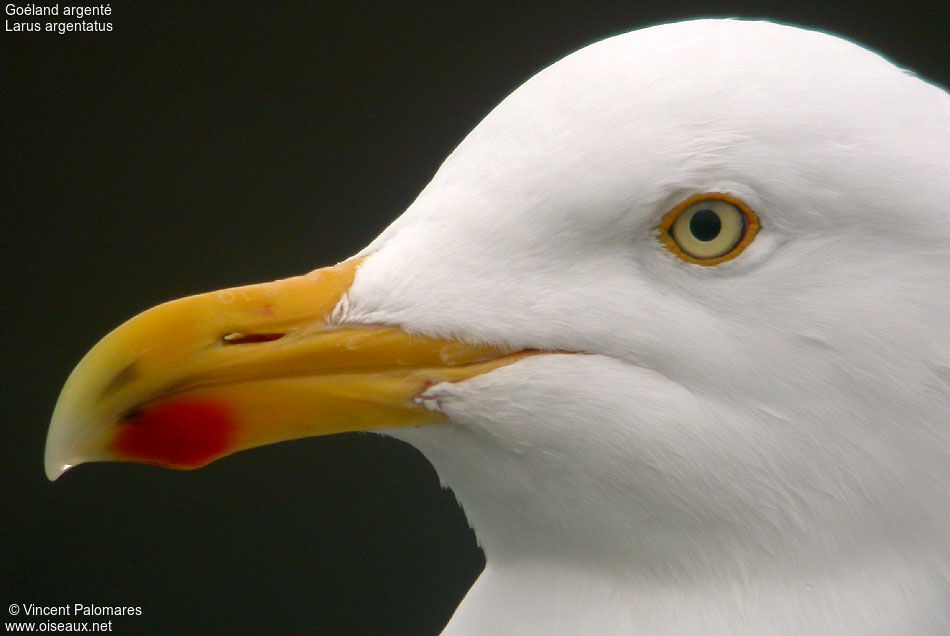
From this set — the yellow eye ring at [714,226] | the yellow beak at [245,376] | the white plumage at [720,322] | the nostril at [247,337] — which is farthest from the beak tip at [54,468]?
the yellow eye ring at [714,226]

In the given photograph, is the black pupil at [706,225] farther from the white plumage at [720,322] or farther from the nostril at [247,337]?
the nostril at [247,337]

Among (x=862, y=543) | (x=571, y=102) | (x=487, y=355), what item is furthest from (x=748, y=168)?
(x=862, y=543)

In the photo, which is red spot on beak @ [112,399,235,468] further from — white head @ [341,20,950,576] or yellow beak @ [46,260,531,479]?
white head @ [341,20,950,576]

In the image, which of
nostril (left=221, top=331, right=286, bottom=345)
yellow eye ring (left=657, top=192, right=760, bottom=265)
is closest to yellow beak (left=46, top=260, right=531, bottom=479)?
nostril (left=221, top=331, right=286, bottom=345)

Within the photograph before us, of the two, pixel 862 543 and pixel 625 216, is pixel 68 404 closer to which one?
pixel 625 216

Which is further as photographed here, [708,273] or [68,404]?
[68,404]

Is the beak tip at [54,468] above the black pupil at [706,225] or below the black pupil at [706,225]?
below

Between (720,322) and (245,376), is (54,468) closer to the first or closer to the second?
(245,376)
